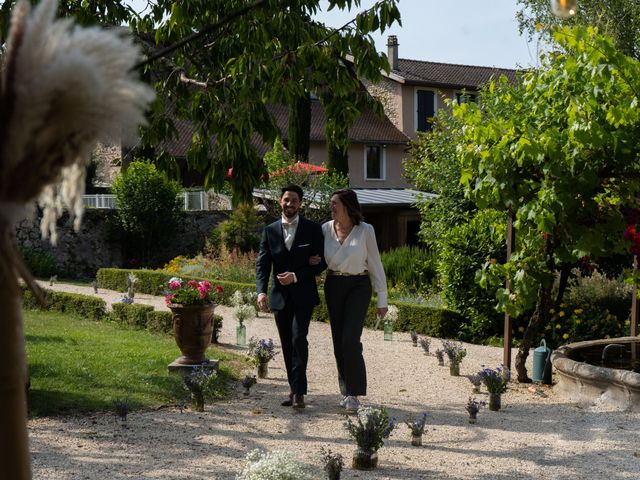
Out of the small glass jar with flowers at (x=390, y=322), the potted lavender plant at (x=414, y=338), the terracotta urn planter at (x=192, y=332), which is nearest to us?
the terracotta urn planter at (x=192, y=332)

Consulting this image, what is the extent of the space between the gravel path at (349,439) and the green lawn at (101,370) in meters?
0.38

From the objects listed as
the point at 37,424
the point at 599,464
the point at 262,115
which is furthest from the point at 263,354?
the point at 599,464

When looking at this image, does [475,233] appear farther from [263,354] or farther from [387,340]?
[263,354]

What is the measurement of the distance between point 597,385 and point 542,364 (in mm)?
1137

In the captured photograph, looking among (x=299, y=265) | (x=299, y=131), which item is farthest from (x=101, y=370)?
(x=299, y=131)

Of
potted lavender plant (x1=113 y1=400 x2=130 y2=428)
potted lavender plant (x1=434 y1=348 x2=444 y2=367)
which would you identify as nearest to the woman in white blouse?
potted lavender plant (x1=113 y1=400 x2=130 y2=428)

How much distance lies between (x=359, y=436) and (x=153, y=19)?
509 cm

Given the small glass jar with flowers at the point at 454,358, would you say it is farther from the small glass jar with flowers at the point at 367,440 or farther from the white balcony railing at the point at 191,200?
the white balcony railing at the point at 191,200

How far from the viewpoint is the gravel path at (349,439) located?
17.3ft

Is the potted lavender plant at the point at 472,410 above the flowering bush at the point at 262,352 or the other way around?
the other way around

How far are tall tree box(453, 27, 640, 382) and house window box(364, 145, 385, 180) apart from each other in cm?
2557

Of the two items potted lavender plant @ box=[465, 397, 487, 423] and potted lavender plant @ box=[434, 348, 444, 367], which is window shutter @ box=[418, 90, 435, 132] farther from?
potted lavender plant @ box=[465, 397, 487, 423]

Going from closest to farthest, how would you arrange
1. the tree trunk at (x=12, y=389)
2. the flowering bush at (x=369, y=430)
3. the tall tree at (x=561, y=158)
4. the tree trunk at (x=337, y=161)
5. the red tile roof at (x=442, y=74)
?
the tree trunk at (x=12, y=389), the flowering bush at (x=369, y=430), the tall tree at (x=561, y=158), the tree trunk at (x=337, y=161), the red tile roof at (x=442, y=74)

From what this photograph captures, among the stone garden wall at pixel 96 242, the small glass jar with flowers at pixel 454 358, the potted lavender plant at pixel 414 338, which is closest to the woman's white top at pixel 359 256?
the small glass jar with flowers at pixel 454 358
